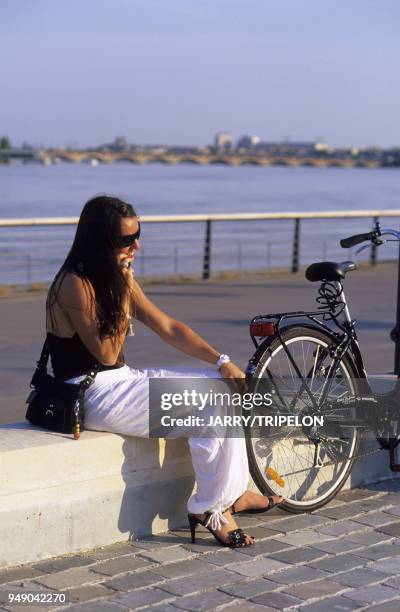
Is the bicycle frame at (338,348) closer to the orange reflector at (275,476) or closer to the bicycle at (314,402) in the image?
the bicycle at (314,402)

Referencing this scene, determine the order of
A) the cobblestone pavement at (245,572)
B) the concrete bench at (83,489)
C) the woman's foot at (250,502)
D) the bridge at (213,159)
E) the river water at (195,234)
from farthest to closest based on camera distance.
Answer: the bridge at (213,159) → the river water at (195,234) → the woman's foot at (250,502) → the concrete bench at (83,489) → the cobblestone pavement at (245,572)

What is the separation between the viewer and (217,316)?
37.9 feet

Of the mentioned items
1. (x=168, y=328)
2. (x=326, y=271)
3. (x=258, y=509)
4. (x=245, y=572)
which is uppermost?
(x=326, y=271)

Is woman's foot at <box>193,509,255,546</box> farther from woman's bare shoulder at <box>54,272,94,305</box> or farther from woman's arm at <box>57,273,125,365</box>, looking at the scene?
woman's bare shoulder at <box>54,272,94,305</box>

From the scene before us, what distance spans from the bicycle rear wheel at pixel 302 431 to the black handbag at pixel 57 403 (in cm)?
71

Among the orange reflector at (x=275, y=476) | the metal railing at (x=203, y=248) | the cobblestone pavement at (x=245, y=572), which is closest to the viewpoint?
the cobblestone pavement at (x=245, y=572)

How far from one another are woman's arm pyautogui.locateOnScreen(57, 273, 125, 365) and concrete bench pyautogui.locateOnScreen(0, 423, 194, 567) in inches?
13.5

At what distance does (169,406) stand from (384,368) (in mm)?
4068

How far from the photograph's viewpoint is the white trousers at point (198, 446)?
4750 millimetres

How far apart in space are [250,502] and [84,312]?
3.43 feet

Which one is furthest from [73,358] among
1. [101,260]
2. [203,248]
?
[203,248]

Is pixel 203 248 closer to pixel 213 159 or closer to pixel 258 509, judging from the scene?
pixel 258 509

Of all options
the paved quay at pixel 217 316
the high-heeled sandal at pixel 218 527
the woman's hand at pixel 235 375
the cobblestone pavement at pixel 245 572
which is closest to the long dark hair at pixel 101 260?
the woman's hand at pixel 235 375

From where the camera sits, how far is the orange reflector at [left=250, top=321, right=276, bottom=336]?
5062mm
